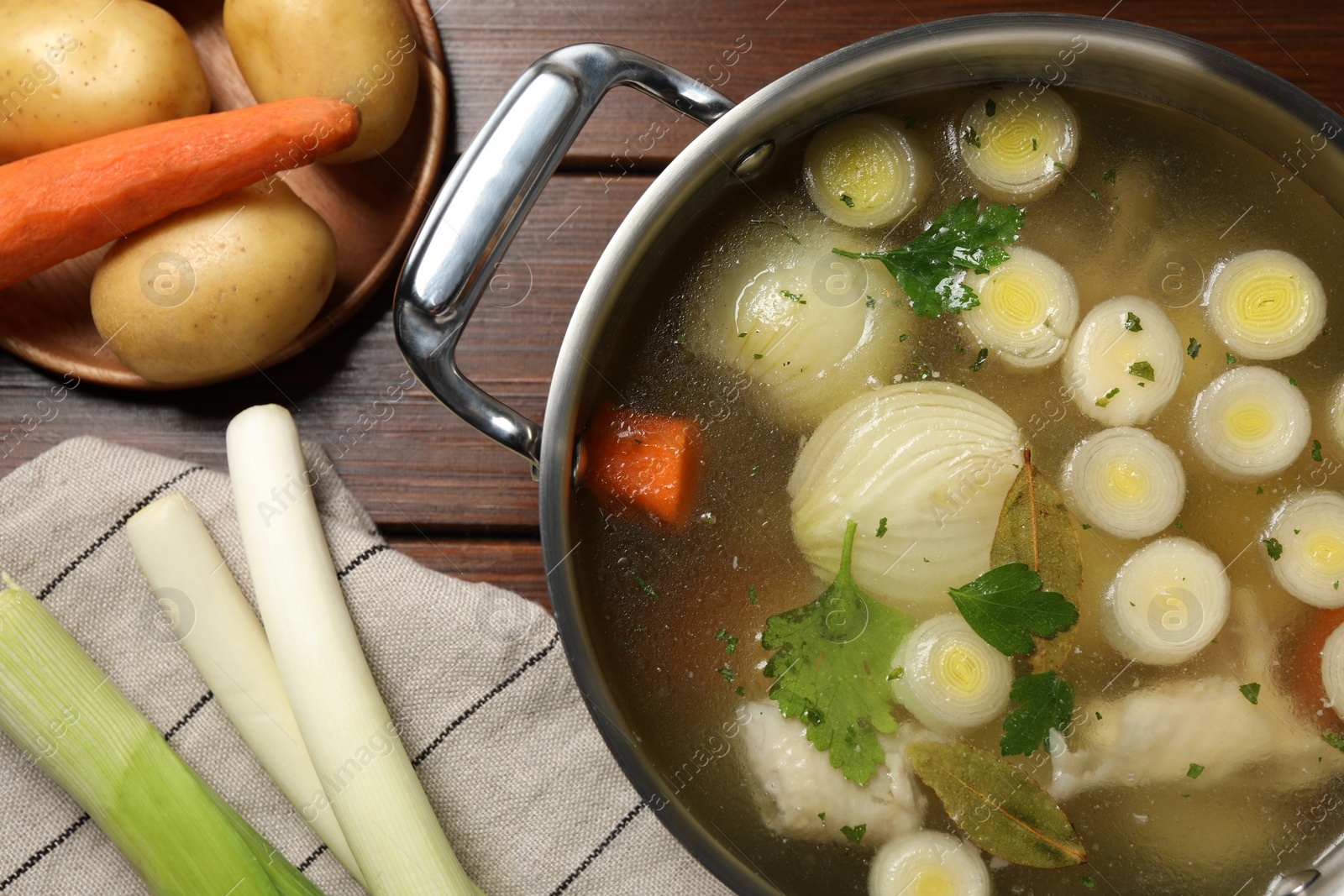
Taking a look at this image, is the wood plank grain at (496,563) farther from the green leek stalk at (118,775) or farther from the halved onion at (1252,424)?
the halved onion at (1252,424)

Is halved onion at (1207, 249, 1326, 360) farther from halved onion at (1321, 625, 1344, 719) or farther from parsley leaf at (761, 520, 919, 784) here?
parsley leaf at (761, 520, 919, 784)

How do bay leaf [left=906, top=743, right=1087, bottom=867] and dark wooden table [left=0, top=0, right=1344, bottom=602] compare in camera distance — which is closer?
bay leaf [left=906, top=743, right=1087, bottom=867]

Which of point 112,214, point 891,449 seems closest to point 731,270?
point 891,449

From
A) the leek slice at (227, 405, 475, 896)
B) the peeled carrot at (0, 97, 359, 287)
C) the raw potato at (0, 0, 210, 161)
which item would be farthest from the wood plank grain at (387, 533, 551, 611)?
the raw potato at (0, 0, 210, 161)

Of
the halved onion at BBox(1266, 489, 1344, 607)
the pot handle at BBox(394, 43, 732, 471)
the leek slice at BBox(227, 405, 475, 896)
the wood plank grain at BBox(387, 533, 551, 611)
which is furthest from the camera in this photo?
the wood plank grain at BBox(387, 533, 551, 611)

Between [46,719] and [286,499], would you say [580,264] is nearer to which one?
[286,499]

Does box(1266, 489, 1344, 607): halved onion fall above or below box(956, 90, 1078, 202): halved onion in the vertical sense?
below

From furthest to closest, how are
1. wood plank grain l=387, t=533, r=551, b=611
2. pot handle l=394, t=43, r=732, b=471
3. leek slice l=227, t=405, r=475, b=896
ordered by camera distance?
wood plank grain l=387, t=533, r=551, b=611
leek slice l=227, t=405, r=475, b=896
pot handle l=394, t=43, r=732, b=471
